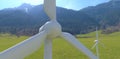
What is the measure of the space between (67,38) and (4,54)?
4.35 m

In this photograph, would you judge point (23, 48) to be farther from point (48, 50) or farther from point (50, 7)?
point (50, 7)

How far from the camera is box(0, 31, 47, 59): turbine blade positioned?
334 inches

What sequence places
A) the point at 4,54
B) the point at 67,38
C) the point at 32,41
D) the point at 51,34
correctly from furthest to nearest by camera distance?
the point at 67,38, the point at 51,34, the point at 32,41, the point at 4,54

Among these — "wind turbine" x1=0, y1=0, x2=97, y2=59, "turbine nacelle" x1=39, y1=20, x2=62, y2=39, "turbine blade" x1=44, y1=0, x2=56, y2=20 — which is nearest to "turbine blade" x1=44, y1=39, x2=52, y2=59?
"wind turbine" x1=0, y1=0, x2=97, y2=59

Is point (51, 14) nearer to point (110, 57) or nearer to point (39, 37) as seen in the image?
point (39, 37)

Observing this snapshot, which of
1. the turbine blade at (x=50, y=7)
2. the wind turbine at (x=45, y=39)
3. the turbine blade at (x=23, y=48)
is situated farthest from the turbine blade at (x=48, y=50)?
the turbine blade at (x=50, y=7)

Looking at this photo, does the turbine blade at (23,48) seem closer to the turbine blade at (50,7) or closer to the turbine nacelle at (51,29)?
the turbine nacelle at (51,29)

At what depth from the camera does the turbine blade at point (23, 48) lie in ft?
27.8

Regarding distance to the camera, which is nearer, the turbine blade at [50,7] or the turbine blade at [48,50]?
the turbine blade at [48,50]

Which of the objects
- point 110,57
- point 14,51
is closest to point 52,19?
point 14,51

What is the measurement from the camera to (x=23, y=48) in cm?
936

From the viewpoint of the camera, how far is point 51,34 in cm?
1112

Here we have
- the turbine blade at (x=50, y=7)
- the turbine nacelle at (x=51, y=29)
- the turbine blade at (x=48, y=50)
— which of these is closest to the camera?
the turbine blade at (x=48, y=50)

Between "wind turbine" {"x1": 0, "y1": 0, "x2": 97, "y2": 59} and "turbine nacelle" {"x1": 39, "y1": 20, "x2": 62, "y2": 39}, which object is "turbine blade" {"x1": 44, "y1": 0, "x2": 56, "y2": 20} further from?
"turbine nacelle" {"x1": 39, "y1": 20, "x2": 62, "y2": 39}
